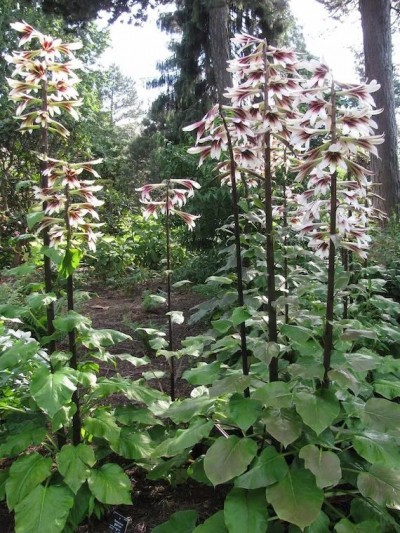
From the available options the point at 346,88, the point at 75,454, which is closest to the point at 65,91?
the point at 346,88

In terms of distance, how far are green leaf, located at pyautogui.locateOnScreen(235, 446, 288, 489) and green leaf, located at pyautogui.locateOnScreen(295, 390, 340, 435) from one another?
26 cm

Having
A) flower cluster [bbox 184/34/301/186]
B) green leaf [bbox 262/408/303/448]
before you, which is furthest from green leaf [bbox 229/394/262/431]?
flower cluster [bbox 184/34/301/186]

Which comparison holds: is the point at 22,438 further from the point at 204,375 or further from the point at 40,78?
the point at 40,78

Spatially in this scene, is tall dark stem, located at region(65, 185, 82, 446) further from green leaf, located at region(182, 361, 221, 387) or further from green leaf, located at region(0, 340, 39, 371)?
green leaf, located at region(182, 361, 221, 387)

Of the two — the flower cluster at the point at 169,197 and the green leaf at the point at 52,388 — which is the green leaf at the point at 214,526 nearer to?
the green leaf at the point at 52,388

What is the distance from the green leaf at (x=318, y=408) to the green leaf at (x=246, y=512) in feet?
1.36

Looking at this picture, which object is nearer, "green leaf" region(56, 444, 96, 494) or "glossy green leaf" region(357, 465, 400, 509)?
"glossy green leaf" region(357, 465, 400, 509)

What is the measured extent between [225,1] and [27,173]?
6.17 m

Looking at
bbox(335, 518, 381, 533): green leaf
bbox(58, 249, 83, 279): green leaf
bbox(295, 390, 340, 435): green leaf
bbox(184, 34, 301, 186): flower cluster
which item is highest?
bbox(184, 34, 301, 186): flower cluster

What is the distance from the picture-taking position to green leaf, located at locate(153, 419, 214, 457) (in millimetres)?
2170

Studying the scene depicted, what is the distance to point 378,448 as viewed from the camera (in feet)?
6.50

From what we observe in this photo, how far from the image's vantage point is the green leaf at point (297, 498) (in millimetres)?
1758

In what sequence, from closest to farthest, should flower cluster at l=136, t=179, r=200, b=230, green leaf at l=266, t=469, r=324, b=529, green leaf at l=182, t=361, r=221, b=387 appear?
green leaf at l=266, t=469, r=324, b=529 < green leaf at l=182, t=361, r=221, b=387 < flower cluster at l=136, t=179, r=200, b=230

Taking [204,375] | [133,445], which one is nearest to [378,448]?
[204,375]
